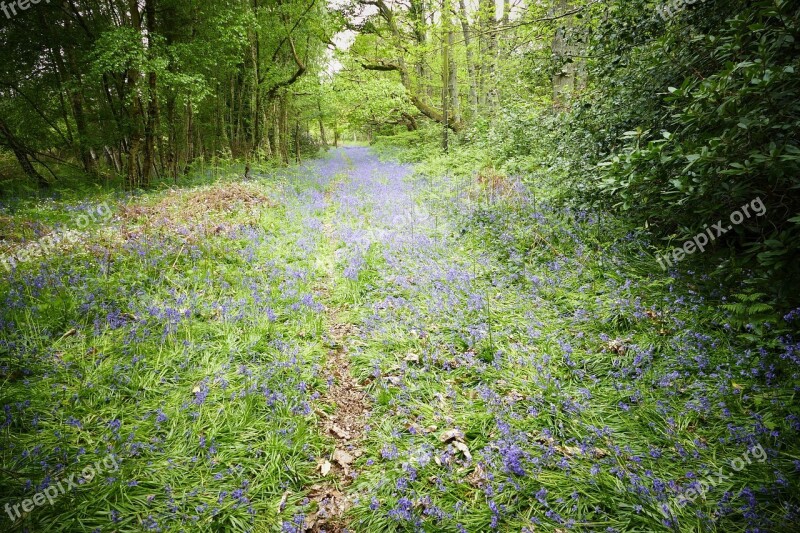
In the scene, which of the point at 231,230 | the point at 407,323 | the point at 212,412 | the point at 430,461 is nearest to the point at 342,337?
the point at 407,323

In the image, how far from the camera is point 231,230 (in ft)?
27.5

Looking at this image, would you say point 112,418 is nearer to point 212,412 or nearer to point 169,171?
point 212,412

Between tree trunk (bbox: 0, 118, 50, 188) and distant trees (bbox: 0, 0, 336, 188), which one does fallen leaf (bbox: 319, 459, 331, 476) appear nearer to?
distant trees (bbox: 0, 0, 336, 188)

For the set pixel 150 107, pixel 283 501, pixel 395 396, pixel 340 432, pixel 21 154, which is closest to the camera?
pixel 283 501

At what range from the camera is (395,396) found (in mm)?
4082

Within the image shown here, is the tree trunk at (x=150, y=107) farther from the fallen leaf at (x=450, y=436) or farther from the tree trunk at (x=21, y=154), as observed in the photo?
the fallen leaf at (x=450, y=436)

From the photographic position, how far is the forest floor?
2.75 metres

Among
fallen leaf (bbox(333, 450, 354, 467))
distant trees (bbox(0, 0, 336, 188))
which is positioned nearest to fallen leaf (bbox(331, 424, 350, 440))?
fallen leaf (bbox(333, 450, 354, 467))

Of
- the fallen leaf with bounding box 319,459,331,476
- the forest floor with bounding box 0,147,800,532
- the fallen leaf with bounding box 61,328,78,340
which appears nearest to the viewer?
the forest floor with bounding box 0,147,800,532

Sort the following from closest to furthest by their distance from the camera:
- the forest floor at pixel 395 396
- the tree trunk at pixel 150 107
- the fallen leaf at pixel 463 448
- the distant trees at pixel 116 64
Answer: the forest floor at pixel 395 396, the fallen leaf at pixel 463 448, the distant trees at pixel 116 64, the tree trunk at pixel 150 107

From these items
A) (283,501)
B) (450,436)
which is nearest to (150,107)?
(283,501)

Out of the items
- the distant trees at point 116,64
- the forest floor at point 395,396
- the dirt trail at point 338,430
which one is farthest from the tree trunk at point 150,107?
the dirt trail at point 338,430

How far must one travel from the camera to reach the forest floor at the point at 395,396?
2.75 meters

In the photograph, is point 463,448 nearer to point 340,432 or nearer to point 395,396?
point 395,396
